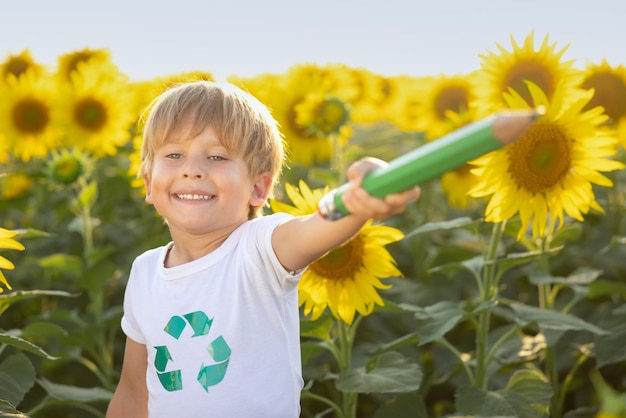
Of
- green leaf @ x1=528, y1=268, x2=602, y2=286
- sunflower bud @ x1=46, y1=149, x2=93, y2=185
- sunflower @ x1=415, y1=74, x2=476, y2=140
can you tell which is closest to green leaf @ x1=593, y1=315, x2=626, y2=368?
green leaf @ x1=528, y1=268, x2=602, y2=286

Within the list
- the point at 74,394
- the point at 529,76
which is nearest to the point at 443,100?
the point at 529,76

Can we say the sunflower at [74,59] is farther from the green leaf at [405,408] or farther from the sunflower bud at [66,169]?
the green leaf at [405,408]

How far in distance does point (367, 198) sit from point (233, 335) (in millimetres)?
765

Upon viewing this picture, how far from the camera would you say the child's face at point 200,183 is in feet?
6.59

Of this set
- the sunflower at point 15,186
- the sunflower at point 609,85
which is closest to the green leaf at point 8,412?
the sunflower at point 15,186

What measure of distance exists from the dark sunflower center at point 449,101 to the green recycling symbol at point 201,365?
3552mm

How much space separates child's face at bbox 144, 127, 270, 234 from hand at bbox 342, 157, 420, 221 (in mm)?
666

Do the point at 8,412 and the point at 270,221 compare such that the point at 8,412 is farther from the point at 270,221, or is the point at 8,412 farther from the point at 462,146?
the point at 462,146

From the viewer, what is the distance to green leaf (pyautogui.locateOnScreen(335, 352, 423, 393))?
2.36 meters

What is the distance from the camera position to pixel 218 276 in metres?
2.04

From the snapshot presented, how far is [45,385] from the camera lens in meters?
2.73

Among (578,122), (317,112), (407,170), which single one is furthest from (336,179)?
(407,170)

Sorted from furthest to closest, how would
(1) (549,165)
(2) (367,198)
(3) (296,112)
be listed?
(3) (296,112), (1) (549,165), (2) (367,198)

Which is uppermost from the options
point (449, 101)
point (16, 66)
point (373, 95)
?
point (16, 66)
